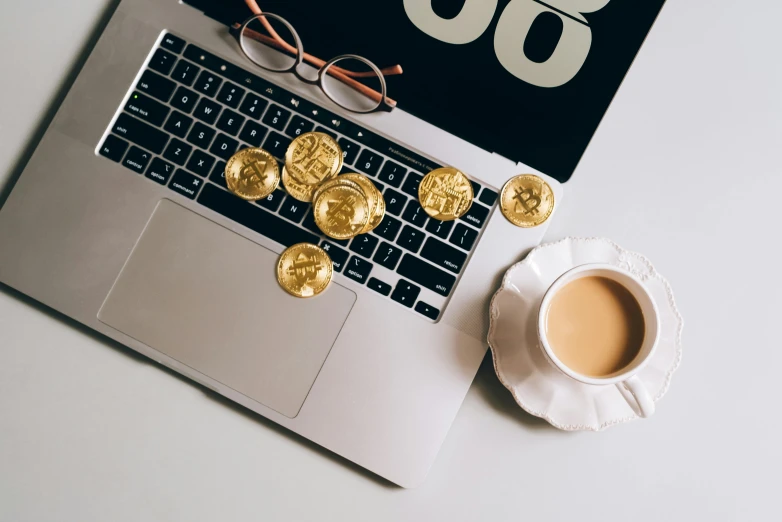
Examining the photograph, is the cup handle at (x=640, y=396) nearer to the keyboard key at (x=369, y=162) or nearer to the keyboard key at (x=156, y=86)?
the keyboard key at (x=369, y=162)

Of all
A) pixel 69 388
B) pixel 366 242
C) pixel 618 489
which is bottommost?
pixel 69 388

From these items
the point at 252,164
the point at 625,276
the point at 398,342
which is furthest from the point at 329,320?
the point at 625,276

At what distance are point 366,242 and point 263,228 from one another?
10cm

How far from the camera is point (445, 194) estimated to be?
1.73ft

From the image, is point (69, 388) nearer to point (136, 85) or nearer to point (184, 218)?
point (184, 218)

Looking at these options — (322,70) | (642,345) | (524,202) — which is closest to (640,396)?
(642,345)

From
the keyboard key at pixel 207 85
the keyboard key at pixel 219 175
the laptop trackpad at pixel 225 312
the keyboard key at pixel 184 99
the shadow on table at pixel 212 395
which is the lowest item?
the shadow on table at pixel 212 395

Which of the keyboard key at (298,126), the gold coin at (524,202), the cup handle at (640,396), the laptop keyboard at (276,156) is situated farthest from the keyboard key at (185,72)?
the cup handle at (640,396)

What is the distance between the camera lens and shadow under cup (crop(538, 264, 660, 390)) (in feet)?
1.48

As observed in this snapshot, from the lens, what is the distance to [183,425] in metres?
0.54

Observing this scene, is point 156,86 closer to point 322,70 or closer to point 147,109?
point 147,109

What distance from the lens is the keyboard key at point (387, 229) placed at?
529 millimetres

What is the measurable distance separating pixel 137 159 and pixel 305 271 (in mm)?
203

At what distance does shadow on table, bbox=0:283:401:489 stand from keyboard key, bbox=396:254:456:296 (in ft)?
0.64
